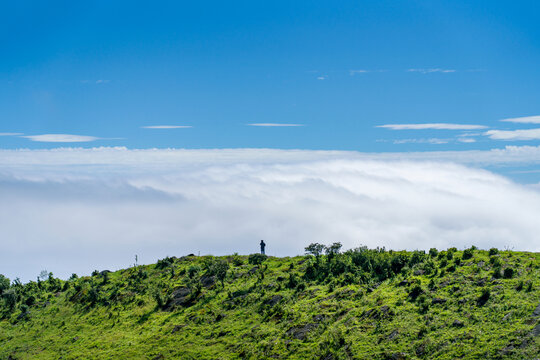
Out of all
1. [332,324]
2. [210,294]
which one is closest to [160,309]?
[210,294]

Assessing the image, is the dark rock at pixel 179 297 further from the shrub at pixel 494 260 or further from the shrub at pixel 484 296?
the shrub at pixel 494 260

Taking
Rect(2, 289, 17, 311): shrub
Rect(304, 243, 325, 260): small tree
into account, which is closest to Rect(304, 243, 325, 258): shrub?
Rect(304, 243, 325, 260): small tree

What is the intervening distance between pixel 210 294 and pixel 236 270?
7.00 metres

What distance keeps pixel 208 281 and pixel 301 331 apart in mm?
21061

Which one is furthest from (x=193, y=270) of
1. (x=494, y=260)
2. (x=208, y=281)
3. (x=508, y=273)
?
(x=508, y=273)

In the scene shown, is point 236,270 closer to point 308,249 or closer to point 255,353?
point 308,249

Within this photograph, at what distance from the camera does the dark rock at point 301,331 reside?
42500mm

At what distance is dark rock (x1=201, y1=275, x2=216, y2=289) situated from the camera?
59.9m

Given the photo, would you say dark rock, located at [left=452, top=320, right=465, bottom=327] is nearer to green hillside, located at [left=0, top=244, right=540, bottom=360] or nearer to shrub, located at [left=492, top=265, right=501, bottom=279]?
green hillside, located at [left=0, top=244, right=540, bottom=360]

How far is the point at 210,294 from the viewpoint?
187ft

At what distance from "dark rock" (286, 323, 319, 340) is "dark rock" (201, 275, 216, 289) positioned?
18413mm

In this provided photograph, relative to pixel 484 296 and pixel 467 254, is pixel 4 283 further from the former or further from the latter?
pixel 484 296

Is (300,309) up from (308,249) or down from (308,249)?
down

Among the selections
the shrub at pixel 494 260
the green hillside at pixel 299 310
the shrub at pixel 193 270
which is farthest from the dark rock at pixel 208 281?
the shrub at pixel 494 260
